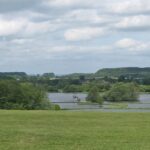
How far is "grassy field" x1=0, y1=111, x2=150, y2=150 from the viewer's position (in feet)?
45.6

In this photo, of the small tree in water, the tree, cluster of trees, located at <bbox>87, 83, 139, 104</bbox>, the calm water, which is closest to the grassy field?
the calm water

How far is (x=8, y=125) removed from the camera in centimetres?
1833

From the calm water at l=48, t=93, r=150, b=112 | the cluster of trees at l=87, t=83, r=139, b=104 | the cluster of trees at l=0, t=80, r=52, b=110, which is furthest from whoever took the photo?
the cluster of trees at l=87, t=83, r=139, b=104

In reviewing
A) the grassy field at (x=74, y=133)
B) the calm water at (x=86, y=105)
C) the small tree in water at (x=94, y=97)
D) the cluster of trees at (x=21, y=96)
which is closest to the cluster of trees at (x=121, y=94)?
the calm water at (x=86, y=105)

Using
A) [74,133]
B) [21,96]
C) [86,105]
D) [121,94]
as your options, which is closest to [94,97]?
[121,94]

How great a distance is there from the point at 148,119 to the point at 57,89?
454ft

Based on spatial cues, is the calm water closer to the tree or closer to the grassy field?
the tree

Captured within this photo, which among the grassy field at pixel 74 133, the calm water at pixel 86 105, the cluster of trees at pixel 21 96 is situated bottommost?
the calm water at pixel 86 105

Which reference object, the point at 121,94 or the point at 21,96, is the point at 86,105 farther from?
the point at 121,94

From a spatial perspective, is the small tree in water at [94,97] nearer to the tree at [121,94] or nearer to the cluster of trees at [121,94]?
the cluster of trees at [121,94]

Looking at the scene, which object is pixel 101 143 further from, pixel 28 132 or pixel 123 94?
pixel 123 94

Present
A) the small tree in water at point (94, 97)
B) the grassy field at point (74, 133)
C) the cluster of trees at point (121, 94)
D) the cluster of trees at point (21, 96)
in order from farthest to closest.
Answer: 1. the cluster of trees at point (121, 94)
2. the small tree in water at point (94, 97)
3. the cluster of trees at point (21, 96)
4. the grassy field at point (74, 133)

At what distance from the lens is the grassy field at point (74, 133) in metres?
13.9

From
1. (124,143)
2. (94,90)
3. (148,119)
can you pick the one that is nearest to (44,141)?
(124,143)
